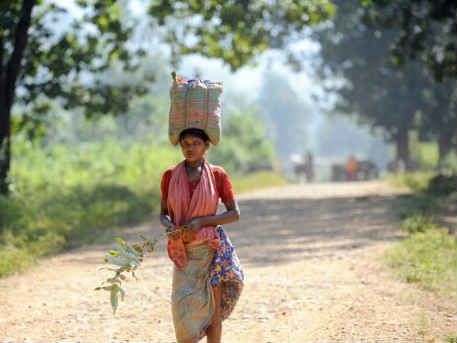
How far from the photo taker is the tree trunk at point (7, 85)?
13.5 metres

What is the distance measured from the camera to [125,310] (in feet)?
21.7

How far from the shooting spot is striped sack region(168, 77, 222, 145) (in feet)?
14.5

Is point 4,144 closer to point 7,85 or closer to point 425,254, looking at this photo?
point 7,85


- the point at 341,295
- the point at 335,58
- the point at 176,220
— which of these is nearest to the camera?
the point at 176,220

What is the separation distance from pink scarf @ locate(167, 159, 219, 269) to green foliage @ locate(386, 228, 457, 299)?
11.1ft

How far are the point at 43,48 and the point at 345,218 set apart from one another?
746 centimetres

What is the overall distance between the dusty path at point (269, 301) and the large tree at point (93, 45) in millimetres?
5285

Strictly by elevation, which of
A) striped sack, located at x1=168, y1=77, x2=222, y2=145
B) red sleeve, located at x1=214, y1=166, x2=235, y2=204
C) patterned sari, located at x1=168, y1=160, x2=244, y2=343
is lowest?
patterned sari, located at x1=168, y1=160, x2=244, y2=343

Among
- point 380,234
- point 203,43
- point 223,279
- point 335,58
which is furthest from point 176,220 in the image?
point 335,58

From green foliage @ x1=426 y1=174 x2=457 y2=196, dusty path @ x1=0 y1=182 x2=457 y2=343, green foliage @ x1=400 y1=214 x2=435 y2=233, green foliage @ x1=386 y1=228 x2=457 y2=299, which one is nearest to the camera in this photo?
dusty path @ x1=0 y1=182 x2=457 y2=343

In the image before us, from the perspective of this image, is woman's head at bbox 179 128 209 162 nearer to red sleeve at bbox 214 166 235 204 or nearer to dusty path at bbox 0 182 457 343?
red sleeve at bbox 214 166 235 204

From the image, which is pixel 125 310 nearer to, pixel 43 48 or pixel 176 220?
pixel 176 220

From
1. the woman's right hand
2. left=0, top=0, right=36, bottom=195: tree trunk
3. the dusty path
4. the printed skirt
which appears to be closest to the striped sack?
the woman's right hand

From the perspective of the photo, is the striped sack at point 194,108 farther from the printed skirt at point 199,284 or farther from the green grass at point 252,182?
the green grass at point 252,182
